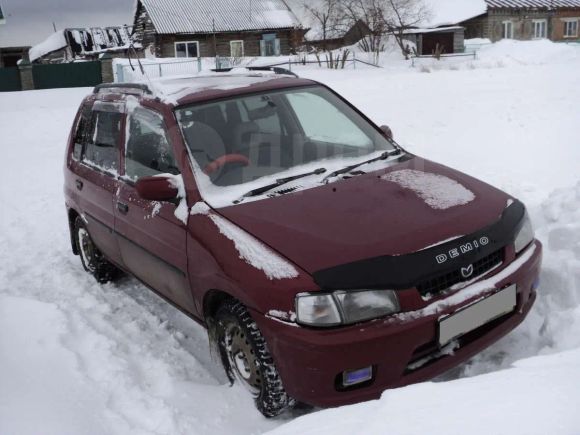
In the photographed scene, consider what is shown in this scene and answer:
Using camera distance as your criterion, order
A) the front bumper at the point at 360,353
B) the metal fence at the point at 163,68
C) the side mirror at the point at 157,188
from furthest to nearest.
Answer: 1. the metal fence at the point at 163,68
2. the side mirror at the point at 157,188
3. the front bumper at the point at 360,353

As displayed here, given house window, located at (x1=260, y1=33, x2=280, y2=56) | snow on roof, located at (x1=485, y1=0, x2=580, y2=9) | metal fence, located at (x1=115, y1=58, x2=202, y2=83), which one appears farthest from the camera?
snow on roof, located at (x1=485, y1=0, x2=580, y2=9)

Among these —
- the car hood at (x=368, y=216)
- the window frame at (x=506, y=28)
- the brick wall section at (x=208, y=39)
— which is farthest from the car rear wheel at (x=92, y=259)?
the window frame at (x=506, y=28)

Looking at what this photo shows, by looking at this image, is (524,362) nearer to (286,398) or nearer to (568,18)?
(286,398)

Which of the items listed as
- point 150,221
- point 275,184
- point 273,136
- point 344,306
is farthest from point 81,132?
point 344,306

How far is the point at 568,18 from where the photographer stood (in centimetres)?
4138

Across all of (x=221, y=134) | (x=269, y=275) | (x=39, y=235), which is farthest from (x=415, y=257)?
(x=39, y=235)

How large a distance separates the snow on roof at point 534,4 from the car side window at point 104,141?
38.7 m

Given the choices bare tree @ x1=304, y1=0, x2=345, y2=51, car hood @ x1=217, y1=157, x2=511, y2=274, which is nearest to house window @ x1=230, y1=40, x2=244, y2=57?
bare tree @ x1=304, y1=0, x2=345, y2=51

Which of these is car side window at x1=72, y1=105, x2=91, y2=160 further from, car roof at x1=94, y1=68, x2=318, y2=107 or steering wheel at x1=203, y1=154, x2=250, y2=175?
steering wheel at x1=203, y1=154, x2=250, y2=175

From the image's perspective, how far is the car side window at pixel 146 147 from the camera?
3.64 metres

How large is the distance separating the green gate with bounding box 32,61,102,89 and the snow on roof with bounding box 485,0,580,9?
2647 centimetres

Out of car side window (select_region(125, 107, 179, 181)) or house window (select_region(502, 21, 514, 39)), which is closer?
car side window (select_region(125, 107, 179, 181))

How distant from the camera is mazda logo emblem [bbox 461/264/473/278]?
2779 mm

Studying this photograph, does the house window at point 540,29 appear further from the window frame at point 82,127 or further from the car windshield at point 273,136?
the window frame at point 82,127
